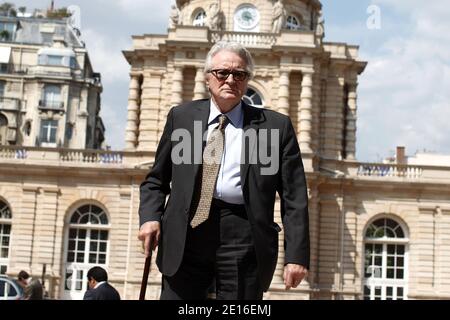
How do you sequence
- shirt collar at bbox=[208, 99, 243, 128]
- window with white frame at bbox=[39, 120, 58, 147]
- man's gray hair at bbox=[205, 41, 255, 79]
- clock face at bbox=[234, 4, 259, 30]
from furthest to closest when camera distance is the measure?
window with white frame at bbox=[39, 120, 58, 147] < clock face at bbox=[234, 4, 259, 30] < shirt collar at bbox=[208, 99, 243, 128] < man's gray hair at bbox=[205, 41, 255, 79]

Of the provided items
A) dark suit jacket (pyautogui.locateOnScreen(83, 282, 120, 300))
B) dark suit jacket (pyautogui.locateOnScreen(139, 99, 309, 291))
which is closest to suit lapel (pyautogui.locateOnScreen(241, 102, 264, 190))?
dark suit jacket (pyautogui.locateOnScreen(139, 99, 309, 291))

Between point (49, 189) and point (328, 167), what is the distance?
11.8 metres

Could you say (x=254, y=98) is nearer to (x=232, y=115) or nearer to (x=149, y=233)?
(x=232, y=115)

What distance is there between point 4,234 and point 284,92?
43.9 feet

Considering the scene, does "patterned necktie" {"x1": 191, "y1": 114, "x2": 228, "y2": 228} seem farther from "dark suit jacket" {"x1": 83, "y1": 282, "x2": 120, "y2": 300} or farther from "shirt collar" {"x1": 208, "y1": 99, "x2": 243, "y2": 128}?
"dark suit jacket" {"x1": 83, "y1": 282, "x2": 120, "y2": 300}

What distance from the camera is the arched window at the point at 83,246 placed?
1412 inches

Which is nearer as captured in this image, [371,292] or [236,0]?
[371,292]

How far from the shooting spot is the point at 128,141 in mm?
37031

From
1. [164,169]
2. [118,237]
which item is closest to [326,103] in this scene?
[118,237]

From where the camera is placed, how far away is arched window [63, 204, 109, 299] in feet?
118

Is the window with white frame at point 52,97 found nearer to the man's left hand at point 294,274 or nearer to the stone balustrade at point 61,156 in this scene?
the stone balustrade at point 61,156

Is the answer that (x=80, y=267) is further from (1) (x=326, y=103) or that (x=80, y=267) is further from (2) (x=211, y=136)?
(2) (x=211, y=136)

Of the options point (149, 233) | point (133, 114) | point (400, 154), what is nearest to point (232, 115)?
point (149, 233)

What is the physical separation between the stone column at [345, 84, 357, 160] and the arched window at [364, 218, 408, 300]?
3408 mm
